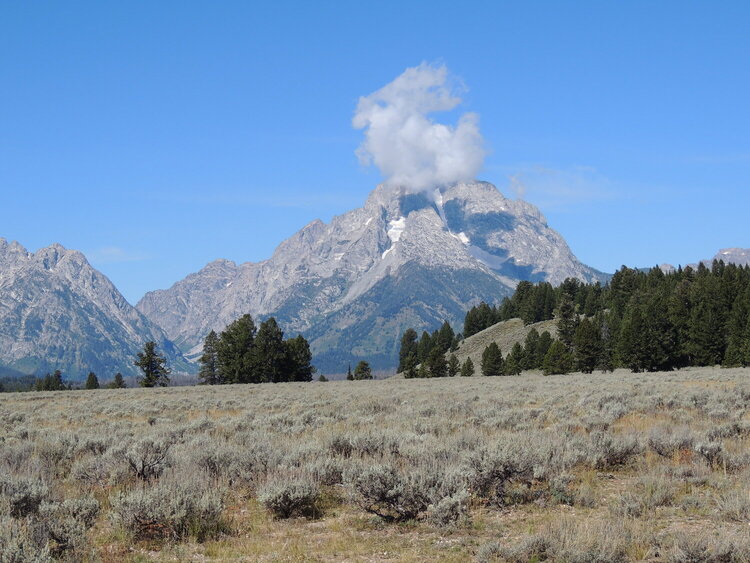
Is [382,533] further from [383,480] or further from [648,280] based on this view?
[648,280]

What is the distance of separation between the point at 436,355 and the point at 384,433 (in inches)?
3585

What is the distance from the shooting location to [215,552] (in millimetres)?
7184

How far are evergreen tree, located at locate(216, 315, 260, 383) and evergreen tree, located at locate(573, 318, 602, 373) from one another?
43.0 metres

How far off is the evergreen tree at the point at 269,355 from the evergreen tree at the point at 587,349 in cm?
3962

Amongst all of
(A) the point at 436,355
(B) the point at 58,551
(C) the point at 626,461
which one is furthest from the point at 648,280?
(B) the point at 58,551

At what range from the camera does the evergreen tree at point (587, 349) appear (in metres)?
83.1

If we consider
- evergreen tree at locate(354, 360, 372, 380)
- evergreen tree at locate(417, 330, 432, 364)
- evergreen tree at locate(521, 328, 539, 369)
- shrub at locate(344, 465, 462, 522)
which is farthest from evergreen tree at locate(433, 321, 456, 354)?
shrub at locate(344, 465, 462, 522)

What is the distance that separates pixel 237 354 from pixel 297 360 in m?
9.03

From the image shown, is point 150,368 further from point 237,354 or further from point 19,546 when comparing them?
point 19,546

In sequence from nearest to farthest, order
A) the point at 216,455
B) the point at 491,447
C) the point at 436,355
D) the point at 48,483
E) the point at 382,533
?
the point at 382,533 < the point at 48,483 < the point at 491,447 < the point at 216,455 < the point at 436,355

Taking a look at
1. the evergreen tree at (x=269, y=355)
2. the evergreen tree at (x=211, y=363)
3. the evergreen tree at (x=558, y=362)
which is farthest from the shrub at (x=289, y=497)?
the evergreen tree at (x=558, y=362)

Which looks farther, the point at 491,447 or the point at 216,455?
the point at 216,455

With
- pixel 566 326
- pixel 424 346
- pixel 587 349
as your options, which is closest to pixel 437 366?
pixel 566 326

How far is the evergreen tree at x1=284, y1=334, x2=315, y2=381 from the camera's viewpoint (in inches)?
3268
